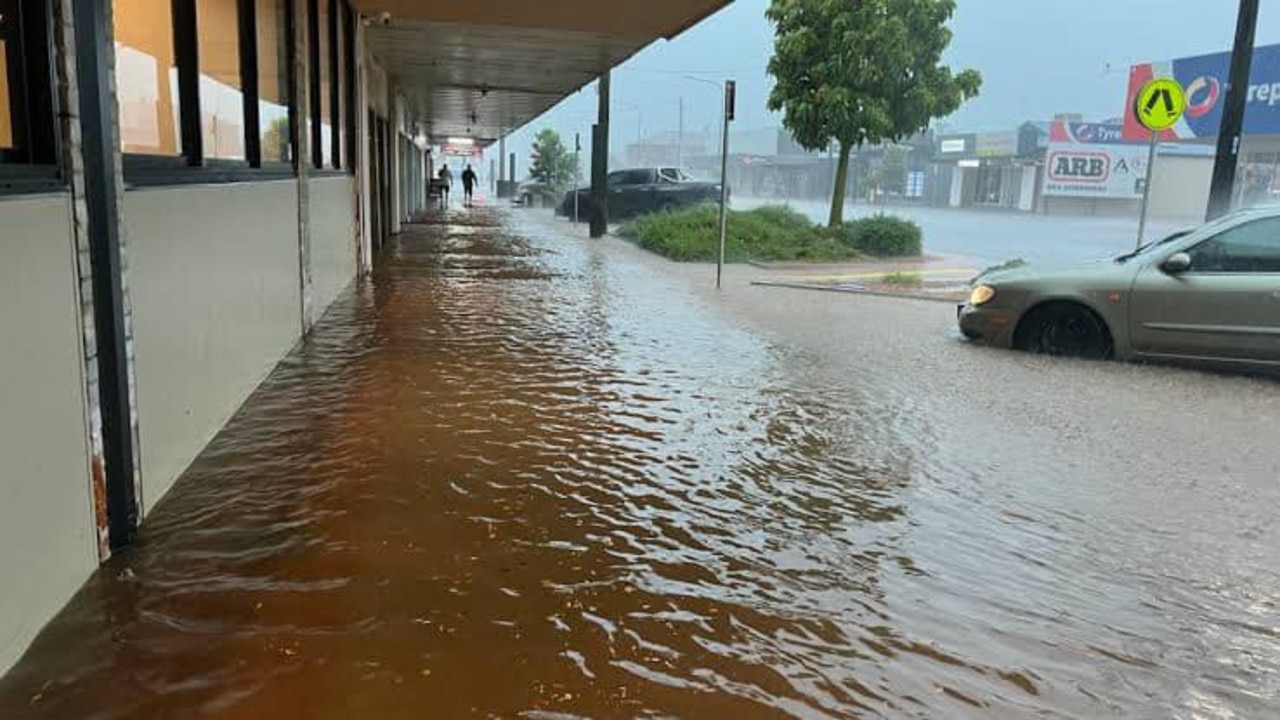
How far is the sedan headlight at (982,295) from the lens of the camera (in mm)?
8995

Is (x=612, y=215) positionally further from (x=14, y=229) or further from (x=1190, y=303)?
(x=14, y=229)

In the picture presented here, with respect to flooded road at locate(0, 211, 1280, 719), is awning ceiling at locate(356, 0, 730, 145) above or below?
above

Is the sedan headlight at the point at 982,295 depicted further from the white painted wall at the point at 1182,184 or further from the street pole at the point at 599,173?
the white painted wall at the point at 1182,184

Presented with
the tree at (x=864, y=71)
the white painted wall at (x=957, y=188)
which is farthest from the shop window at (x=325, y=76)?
the white painted wall at (x=957, y=188)

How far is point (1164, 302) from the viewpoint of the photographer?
802cm

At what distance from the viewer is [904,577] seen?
3760 millimetres

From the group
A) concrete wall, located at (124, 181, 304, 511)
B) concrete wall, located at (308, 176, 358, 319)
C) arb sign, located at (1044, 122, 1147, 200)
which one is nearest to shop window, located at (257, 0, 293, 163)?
concrete wall, located at (124, 181, 304, 511)

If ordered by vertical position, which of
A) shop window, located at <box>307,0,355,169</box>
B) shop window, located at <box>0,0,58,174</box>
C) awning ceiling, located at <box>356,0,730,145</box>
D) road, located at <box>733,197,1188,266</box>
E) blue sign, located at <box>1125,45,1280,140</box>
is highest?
blue sign, located at <box>1125,45,1280,140</box>

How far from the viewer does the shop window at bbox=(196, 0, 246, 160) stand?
17.6 ft

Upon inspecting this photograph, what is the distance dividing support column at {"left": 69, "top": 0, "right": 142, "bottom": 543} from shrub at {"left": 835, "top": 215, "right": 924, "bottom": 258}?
1726 cm

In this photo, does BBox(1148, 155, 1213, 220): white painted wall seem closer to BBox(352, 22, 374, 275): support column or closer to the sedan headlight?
the sedan headlight

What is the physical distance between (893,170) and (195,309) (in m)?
79.8

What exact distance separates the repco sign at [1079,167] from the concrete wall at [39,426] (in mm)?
56337

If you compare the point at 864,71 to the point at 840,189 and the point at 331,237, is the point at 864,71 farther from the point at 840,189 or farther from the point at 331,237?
the point at 331,237
